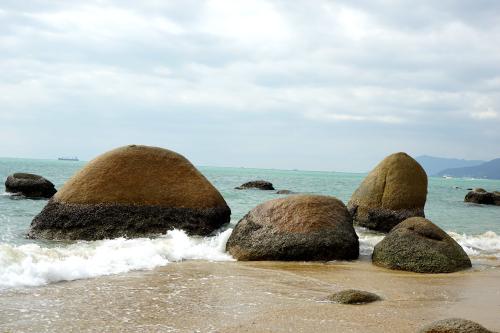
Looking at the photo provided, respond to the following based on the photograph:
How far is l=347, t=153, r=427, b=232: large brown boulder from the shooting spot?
15094mm

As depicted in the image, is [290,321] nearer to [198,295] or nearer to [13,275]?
[198,295]

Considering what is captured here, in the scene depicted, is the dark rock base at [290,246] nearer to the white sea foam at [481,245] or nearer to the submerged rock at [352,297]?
the submerged rock at [352,297]

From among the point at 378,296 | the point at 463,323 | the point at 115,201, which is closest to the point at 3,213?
the point at 115,201

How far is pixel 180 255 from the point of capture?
31.1 feet

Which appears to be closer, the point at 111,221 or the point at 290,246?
the point at 290,246

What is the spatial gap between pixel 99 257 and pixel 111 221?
129 inches

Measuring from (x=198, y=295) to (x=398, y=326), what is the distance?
2.40 meters

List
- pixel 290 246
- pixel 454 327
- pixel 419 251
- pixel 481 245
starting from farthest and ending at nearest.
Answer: pixel 481 245 < pixel 290 246 < pixel 419 251 < pixel 454 327

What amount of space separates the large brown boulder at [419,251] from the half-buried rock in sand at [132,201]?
4390 mm

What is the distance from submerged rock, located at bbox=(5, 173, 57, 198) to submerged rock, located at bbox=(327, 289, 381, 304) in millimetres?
20034

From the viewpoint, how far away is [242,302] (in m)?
6.02

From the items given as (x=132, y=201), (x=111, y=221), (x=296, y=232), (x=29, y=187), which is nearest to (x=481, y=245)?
(x=296, y=232)

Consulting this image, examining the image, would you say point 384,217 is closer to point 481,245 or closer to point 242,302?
point 481,245

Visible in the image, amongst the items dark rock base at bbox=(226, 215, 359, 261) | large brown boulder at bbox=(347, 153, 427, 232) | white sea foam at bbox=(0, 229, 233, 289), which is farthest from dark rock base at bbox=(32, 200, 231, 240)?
large brown boulder at bbox=(347, 153, 427, 232)
